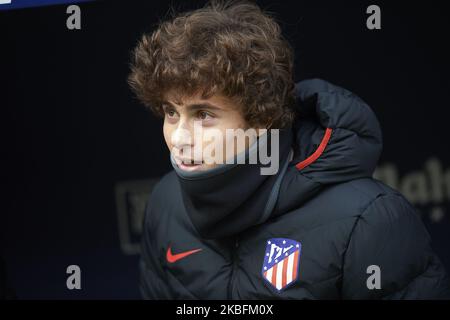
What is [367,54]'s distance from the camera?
2887mm

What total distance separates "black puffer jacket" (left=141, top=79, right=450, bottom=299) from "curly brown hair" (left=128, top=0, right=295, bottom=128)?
10 cm

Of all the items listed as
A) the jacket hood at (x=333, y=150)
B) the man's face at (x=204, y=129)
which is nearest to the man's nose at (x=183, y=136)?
the man's face at (x=204, y=129)

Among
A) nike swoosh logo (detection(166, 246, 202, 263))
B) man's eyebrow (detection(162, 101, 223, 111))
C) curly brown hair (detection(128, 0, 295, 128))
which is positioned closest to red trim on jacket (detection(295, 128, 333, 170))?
curly brown hair (detection(128, 0, 295, 128))

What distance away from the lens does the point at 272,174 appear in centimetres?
160

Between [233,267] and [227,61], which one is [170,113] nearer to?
[227,61]

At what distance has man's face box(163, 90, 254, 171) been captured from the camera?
1.51 metres

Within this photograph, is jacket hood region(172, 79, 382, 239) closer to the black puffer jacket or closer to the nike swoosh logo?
the black puffer jacket

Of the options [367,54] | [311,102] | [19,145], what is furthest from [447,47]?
[19,145]

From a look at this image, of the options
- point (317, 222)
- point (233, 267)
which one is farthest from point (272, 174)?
point (233, 267)

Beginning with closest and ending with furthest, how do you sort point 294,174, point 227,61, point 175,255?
point 227,61 → point 294,174 → point 175,255

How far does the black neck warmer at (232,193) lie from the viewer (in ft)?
5.04

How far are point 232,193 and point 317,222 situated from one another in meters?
0.22

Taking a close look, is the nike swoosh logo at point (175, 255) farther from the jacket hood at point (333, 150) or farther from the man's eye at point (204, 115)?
the man's eye at point (204, 115)

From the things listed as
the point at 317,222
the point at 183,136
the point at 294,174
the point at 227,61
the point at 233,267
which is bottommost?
the point at 233,267
